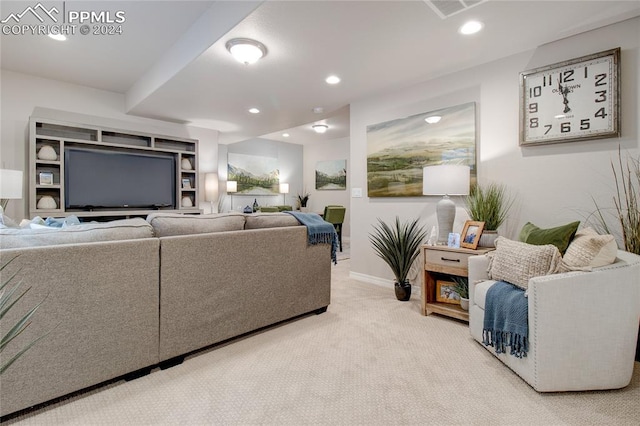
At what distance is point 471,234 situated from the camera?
8.39 ft

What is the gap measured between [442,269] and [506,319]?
873mm

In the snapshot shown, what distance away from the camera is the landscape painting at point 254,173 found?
6828 mm

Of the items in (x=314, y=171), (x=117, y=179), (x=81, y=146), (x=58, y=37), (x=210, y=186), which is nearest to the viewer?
(x=58, y=37)

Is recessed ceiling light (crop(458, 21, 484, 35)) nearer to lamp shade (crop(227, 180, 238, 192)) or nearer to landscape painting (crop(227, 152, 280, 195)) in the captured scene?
lamp shade (crop(227, 180, 238, 192))

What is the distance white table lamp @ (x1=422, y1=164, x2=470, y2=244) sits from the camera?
2586 millimetres

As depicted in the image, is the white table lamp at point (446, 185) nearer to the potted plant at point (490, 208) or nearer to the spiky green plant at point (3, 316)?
the potted plant at point (490, 208)

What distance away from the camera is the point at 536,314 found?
63.5 inches

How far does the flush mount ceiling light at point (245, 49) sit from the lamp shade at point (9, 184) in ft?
7.27

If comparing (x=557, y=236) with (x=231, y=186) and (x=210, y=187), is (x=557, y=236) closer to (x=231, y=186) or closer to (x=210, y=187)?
(x=210, y=187)

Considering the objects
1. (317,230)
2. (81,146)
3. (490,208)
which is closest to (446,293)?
(490,208)

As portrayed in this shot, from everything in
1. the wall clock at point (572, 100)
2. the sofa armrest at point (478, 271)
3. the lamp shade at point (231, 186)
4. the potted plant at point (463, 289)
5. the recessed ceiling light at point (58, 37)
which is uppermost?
→ the recessed ceiling light at point (58, 37)

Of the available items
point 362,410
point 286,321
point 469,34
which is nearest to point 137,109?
point 286,321

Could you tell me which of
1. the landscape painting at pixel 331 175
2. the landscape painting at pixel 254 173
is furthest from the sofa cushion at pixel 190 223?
the landscape painting at pixel 331 175

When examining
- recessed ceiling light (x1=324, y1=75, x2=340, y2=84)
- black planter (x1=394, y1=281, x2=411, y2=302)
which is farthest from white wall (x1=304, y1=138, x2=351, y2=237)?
black planter (x1=394, y1=281, x2=411, y2=302)
